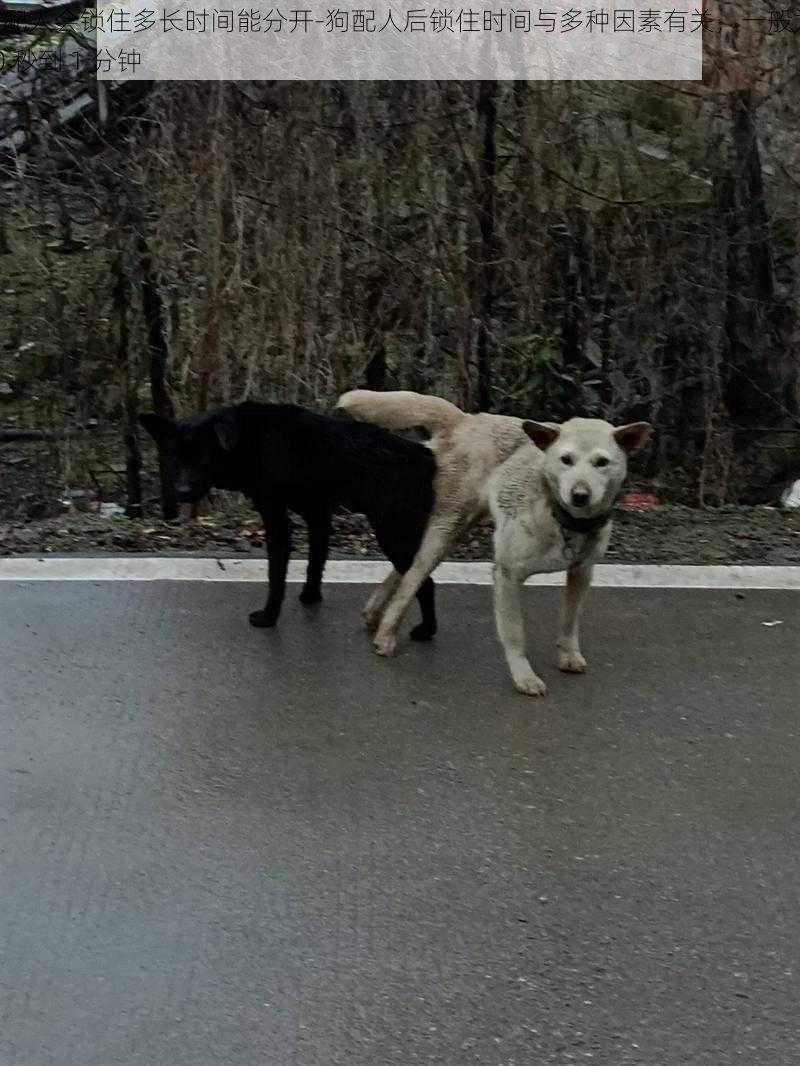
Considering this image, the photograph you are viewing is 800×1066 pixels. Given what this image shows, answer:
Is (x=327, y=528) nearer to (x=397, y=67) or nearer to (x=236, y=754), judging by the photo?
(x=236, y=754)

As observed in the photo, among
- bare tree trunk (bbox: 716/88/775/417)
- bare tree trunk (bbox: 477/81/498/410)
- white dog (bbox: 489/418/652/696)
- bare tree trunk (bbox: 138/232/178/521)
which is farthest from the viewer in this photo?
bare tree trunk (bbox: 138/232/178/521)

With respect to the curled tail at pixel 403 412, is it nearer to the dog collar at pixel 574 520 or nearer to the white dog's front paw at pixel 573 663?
the dog collar at pixel 574 520

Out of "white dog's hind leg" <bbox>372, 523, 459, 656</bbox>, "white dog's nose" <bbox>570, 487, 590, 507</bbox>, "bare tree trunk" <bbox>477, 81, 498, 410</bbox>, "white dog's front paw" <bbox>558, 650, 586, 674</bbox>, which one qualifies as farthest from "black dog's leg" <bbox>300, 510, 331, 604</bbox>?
"bare tree trunk" <bbox>477, 81, 498, 410</bbox>

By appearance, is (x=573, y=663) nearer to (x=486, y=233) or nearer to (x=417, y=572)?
(x=417, y=572)

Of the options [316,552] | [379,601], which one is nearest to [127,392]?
[316,552]

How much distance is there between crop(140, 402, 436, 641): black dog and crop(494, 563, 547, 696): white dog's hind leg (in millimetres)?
513

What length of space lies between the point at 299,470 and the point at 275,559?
378 millimetres

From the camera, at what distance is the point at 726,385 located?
8.59m

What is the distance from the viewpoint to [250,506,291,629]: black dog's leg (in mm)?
5469

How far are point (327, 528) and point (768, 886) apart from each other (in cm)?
269

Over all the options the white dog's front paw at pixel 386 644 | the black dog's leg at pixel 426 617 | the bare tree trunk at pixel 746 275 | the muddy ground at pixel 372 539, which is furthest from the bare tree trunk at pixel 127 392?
the bare tree trunk at pixel 746 275

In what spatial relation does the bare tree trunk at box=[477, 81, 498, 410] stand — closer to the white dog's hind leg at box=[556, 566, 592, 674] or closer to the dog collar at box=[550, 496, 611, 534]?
the white dog's hind leg at box=[556, 566, 592, 674]

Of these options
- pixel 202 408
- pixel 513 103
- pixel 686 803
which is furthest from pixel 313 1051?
pixel 513 103

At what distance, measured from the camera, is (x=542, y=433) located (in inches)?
184
